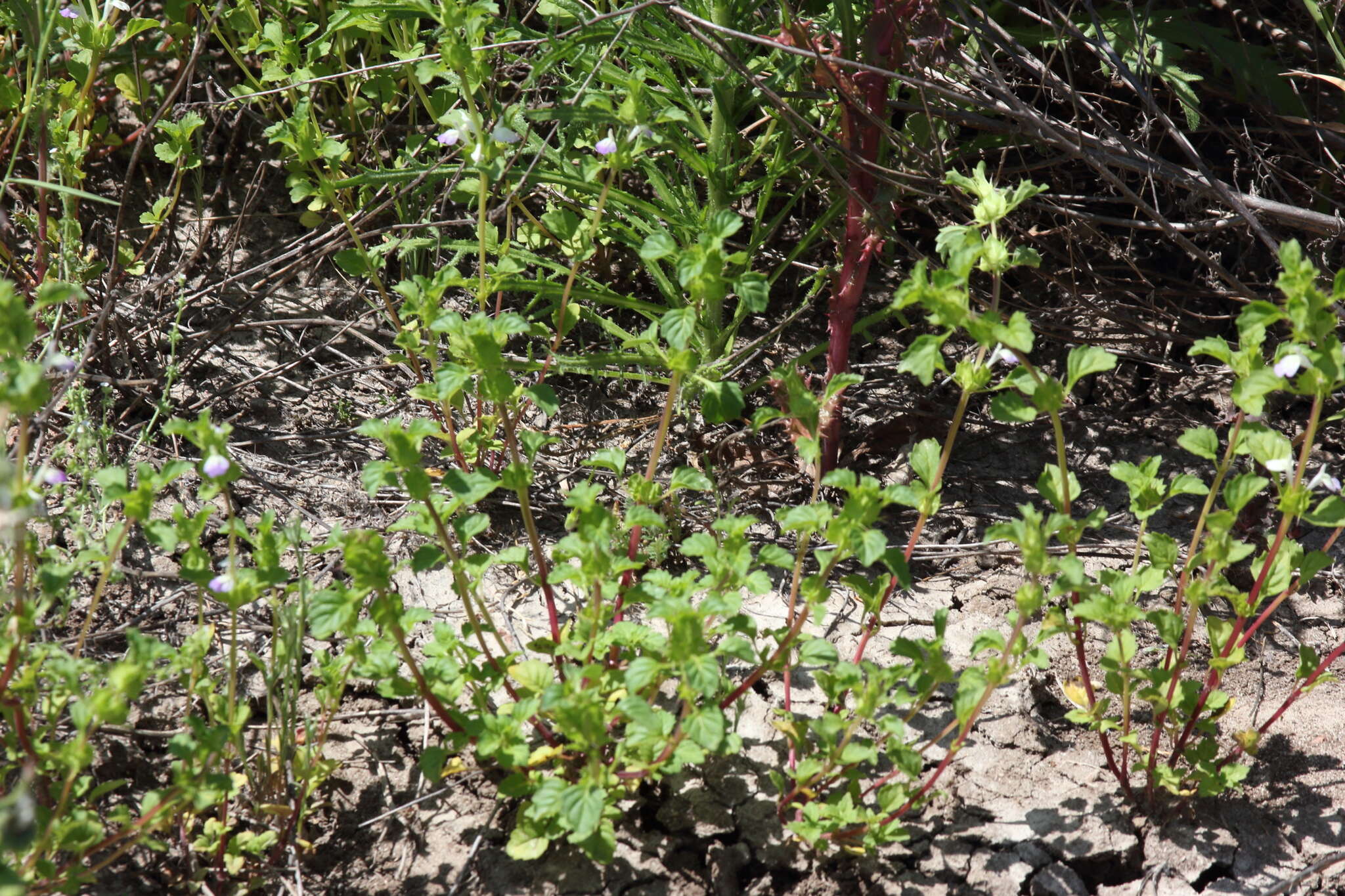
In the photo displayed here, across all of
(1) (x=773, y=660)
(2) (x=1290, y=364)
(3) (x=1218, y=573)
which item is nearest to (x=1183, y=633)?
(3) (x=1218, y=573)

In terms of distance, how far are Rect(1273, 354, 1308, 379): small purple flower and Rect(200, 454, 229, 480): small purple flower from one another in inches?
66.6

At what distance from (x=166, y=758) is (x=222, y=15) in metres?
2.23

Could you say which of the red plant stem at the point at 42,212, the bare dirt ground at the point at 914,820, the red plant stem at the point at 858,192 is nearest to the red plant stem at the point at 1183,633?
the bare dirt ground at the point at 914,820

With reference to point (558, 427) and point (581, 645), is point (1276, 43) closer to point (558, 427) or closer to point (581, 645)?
point (558, 427)

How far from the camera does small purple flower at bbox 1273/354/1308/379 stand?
174 cm

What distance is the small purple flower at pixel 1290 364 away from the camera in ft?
5.69

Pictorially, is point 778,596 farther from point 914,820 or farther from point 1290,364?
point 1290,364

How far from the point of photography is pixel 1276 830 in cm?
212

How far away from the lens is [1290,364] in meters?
1.74

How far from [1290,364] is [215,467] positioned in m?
1.71

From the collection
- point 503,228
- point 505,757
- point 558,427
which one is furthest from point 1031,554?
point 503,228

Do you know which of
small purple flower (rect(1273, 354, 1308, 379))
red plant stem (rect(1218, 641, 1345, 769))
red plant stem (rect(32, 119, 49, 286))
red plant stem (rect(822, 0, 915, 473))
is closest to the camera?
small purple flower (rect(1273, 354, 1308, 379))

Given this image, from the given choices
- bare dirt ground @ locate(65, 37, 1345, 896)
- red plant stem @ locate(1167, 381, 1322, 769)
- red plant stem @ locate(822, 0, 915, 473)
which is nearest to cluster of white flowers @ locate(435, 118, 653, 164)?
red plant stem @ locate(822, 0, 915, 473)

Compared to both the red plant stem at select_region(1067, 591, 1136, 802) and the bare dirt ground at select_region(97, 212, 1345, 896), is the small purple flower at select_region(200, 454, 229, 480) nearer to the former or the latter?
the bare dirt ground at select_region(97, 212, 1345, 896)
